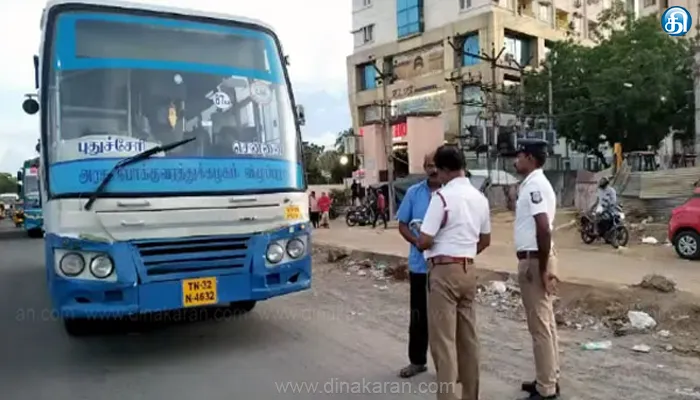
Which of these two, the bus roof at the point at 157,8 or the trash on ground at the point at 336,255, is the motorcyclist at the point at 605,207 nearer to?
the trash on ground at the point at 336,255

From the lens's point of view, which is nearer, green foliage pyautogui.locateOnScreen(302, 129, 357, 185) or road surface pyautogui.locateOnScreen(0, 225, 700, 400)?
road surface pyautogui.locateOnScreen(0, 225, 700, 400)

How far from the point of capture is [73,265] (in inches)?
197

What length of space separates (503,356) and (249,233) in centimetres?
254

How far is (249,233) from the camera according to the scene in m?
5.46

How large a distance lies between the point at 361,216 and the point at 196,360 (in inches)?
777

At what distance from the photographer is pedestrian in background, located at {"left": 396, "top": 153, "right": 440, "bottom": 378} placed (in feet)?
15.9

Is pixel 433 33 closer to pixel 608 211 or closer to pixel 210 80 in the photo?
pixel 608 211

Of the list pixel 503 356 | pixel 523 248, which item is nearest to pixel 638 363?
pixel 503 356

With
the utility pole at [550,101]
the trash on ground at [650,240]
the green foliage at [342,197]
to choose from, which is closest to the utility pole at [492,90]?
the utility pole at [550,101]

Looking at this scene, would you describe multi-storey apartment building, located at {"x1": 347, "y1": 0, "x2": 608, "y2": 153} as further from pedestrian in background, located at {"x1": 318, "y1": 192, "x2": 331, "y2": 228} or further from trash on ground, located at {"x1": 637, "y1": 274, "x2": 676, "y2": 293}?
trash on ground, located at {"x1": 637, "y1": 274, "x2": 676, "y2": 293}

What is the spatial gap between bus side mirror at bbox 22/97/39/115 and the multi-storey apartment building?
91.4 ft

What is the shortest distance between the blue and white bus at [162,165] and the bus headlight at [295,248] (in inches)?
0.7

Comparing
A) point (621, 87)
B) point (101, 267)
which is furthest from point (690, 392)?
point (621, 87)

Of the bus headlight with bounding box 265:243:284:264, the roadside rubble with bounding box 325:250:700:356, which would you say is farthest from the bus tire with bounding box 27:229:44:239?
the bus headlight with bounding box 265:243:284:264
